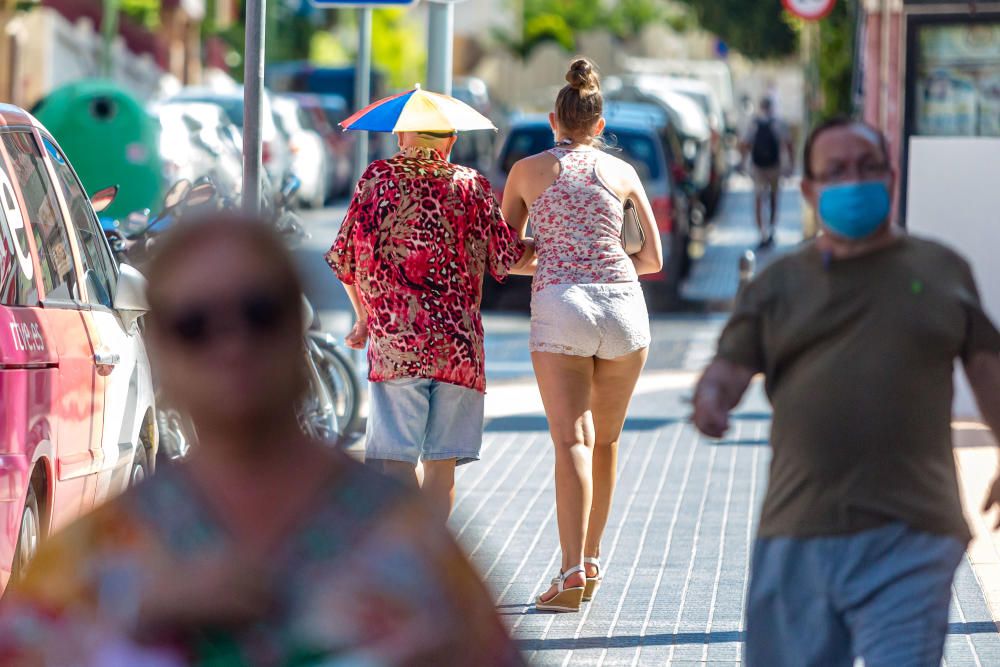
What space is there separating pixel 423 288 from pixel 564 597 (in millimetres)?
1132

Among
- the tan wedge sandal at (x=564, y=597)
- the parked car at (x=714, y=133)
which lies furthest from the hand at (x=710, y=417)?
the parked car at (x=714, y=133)

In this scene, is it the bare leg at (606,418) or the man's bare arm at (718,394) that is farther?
the bare leg at (606,418)

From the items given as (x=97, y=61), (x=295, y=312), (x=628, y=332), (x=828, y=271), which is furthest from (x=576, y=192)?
(x=97, y=61)

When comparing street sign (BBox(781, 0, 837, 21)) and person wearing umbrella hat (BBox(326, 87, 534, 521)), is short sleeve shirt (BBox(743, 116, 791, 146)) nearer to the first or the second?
street sign (BBox(781, 0, 837, 21))

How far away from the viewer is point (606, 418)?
6.75 metres

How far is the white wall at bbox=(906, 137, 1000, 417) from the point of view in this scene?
1145 cm

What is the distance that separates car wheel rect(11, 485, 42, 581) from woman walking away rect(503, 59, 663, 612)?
6.15 ft

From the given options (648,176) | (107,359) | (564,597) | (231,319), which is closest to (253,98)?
(107,359)

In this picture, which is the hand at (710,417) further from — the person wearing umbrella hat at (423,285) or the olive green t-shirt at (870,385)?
the person wearing umbrella hat at (423,285)

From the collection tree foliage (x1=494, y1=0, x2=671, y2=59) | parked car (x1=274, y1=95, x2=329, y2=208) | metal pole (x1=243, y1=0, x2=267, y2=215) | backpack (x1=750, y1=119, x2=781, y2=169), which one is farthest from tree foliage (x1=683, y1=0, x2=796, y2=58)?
metal pole (x1=243, y1=0, x2=267, y2=215)

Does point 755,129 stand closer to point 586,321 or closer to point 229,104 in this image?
point 229,104

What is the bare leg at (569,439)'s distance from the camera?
6520 mm

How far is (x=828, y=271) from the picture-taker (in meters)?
3.90

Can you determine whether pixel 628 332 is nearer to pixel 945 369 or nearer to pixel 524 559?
pixel 524 559
